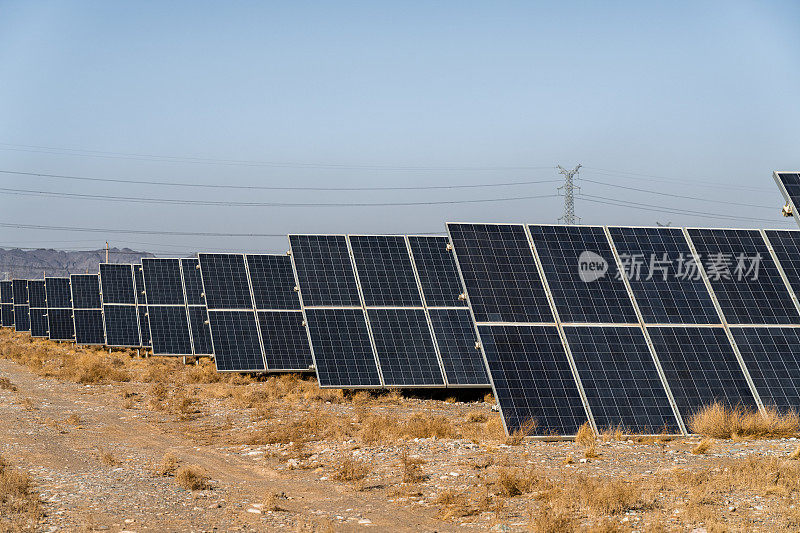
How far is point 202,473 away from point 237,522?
3.34 meters

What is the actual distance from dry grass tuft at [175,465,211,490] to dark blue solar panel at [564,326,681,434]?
7548mm

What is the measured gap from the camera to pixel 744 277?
1784 cm

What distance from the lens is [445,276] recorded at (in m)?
25.5

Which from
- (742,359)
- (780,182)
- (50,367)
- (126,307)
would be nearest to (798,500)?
(742,359)

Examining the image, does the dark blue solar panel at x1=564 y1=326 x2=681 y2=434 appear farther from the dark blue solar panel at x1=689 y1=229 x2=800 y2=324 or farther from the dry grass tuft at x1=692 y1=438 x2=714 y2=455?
the dark blue solar panel at x1=689 y1=229 x2=800 y2=324

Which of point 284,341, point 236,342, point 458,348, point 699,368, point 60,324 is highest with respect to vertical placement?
point 60,324

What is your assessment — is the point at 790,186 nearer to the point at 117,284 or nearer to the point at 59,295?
the point at 117,284

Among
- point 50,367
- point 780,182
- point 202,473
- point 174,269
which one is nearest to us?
point 202,473

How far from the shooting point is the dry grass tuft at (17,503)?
32.2 feet

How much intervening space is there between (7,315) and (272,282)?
65.3 metres

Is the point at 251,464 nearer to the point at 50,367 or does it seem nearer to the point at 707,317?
the point at 707,317

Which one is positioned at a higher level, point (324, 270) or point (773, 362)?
point (324, 270)

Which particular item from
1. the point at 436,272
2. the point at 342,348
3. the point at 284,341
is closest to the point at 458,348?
the point at 436,272

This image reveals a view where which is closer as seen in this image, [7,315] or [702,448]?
[702,448]
